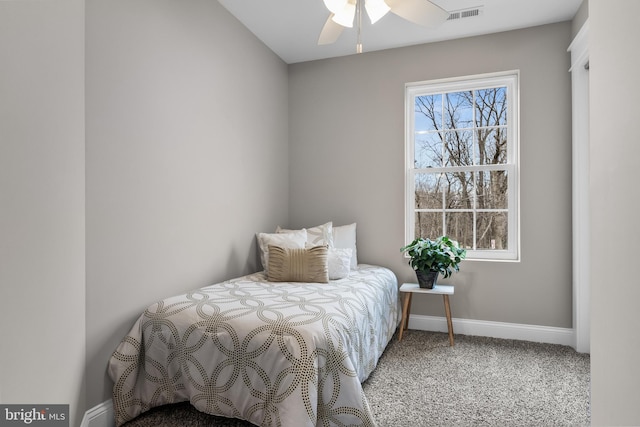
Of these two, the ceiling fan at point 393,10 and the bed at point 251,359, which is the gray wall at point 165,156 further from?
the ceiling fan at point 393,10

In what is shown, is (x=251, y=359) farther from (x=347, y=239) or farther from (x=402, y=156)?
(x=402, y=156)

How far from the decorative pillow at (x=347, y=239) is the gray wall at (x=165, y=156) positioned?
2.25 ft

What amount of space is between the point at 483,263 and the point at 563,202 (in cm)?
81

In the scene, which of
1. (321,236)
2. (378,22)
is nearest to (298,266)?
(321,236)

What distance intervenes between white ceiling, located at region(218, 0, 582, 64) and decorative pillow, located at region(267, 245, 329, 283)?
1.85 meters

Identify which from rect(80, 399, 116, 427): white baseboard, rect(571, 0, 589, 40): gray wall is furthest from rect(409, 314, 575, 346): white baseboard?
rect(80, 399, 116, 427): white baseboard

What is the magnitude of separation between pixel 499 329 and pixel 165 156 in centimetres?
301

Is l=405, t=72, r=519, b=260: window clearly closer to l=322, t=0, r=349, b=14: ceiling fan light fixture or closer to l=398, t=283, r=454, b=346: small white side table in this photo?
l=398, t=283, r=454, b=346: small white side table

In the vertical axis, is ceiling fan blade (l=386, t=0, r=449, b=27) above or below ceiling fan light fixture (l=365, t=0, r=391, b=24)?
below

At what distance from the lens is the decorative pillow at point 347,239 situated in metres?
3.47

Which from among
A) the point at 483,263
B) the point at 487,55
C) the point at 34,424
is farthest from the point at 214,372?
the point at 487,55

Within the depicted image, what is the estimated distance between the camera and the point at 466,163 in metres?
3.51

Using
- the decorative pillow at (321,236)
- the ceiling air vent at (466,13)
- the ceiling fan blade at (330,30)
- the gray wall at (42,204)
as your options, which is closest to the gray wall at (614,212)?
the ceiling fan blade at (330,30)

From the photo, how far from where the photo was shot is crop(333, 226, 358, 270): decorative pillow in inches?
136
